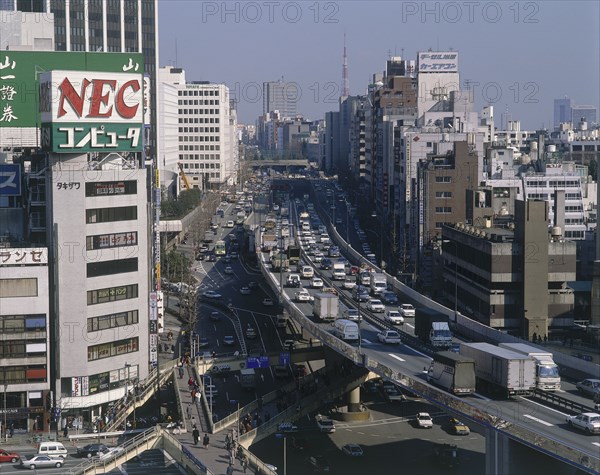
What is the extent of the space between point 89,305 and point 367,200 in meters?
46.3

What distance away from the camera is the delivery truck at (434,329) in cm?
2320

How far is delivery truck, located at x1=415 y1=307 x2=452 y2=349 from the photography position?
23.2 m

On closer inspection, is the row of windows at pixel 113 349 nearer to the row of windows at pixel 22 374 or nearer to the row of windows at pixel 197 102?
the row of windows at pixel 22 374

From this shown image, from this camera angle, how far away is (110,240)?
78.2ft

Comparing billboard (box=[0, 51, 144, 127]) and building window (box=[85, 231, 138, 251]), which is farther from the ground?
billboard (box=[0, 51, 144, 127])

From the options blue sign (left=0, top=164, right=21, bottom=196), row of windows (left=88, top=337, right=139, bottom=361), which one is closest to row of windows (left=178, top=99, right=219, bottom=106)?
blue sign (left=0, top=164, right=21, bottom=196)

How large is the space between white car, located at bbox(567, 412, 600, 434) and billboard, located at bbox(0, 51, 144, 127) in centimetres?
1355

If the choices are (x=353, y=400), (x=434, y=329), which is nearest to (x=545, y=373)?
(x=434, y=329)

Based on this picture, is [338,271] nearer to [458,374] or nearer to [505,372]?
[458,374]

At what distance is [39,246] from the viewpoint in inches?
949

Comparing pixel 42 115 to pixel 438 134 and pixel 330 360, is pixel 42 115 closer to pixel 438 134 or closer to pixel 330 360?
pixel 330 360

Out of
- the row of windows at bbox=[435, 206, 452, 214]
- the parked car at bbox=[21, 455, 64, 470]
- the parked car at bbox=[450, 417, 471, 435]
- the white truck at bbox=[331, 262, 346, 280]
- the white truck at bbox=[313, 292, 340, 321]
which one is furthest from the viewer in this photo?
the row of windows at bbox=[435, 206, 452, 214]

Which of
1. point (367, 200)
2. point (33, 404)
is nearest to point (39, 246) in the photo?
point (33, 404)

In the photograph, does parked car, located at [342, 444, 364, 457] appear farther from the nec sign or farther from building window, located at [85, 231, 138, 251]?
the nec sign
